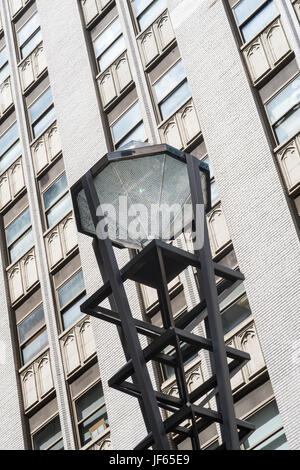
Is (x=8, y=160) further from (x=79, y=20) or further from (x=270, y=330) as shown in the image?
(x=270, y=330)

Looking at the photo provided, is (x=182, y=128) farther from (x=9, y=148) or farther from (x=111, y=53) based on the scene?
(x=9, y=148)

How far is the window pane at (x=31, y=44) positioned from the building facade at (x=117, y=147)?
73mm

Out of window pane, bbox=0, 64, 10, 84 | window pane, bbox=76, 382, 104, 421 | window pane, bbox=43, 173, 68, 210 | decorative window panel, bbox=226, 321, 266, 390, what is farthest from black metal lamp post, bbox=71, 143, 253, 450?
window pane, bbox=0, 64, 10, 84

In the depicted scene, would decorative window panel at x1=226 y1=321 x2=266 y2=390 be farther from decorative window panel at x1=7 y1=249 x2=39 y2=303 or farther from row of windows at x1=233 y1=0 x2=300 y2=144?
decorative window panel at x1=7 y1=249 x2=39 y2=303

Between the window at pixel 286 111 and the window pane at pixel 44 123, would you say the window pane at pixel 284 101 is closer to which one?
the window at pixel 286 111

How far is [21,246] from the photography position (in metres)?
25.2

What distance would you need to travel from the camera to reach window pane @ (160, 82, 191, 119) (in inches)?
870

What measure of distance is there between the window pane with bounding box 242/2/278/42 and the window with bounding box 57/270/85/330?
6286 mm

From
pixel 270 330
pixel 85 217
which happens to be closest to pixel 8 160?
pixel 270 330

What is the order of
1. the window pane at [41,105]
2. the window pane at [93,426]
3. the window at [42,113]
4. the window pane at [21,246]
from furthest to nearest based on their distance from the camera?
the window pane at [41,105] → the window at [42,113] → the window pane at [21,246] → the window pane at [93,426]

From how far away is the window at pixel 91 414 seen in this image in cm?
2041

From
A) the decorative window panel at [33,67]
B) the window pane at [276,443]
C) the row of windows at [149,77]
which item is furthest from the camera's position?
the decorative window panel at [33,67]

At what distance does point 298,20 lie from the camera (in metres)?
19.8

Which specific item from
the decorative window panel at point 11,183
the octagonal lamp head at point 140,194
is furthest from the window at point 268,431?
the decorative window panel at point 11,183
